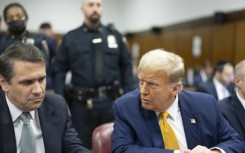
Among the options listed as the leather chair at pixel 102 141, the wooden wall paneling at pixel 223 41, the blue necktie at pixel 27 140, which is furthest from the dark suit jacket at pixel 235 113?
the wooden wall paneling at pixel 223 41

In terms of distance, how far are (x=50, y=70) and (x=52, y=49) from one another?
36 cm

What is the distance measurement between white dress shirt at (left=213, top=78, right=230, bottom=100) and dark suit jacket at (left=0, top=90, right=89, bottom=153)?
3.56 m

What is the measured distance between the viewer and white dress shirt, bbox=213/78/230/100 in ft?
17.7

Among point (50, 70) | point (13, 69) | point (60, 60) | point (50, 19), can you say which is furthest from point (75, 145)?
point (50, 19)

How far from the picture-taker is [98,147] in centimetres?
226

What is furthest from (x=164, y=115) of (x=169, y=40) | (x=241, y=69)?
(x=169, y=40)

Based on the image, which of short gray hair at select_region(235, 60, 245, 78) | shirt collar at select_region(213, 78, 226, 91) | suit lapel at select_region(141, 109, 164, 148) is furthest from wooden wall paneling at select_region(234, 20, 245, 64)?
suit lapel at select_region(141, 109, 164, 148)

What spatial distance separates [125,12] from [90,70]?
32.1ft

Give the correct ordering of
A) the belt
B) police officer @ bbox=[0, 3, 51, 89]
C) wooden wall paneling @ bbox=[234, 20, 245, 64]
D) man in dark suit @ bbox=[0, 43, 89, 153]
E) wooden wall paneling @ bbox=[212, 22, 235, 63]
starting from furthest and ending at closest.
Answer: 1. wooden wall paneling @ bbox=[212, 22, 235, 63]
2. wooden wall paneling @ bbox=[234, 20, 245, 64]
3. the belt
4. police officer @ bbox=[0, 3, 51, 89]
5. man in dark suit @ bbox=[0, 43, 89, 153]

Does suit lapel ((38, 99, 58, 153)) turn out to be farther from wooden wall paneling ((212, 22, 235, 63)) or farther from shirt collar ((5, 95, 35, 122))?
wooden wall paneling ((212, 22, 235, 63))

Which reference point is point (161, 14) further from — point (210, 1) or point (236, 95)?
point (236, 95)

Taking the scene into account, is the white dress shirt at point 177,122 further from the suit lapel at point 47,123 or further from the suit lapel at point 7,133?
the suit lapel at point 7,133

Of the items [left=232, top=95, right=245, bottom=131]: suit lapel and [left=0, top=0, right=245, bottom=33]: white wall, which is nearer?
[left=232, top=95, right=245, bottom=131]: suit lapel

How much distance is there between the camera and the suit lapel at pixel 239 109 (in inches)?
105
